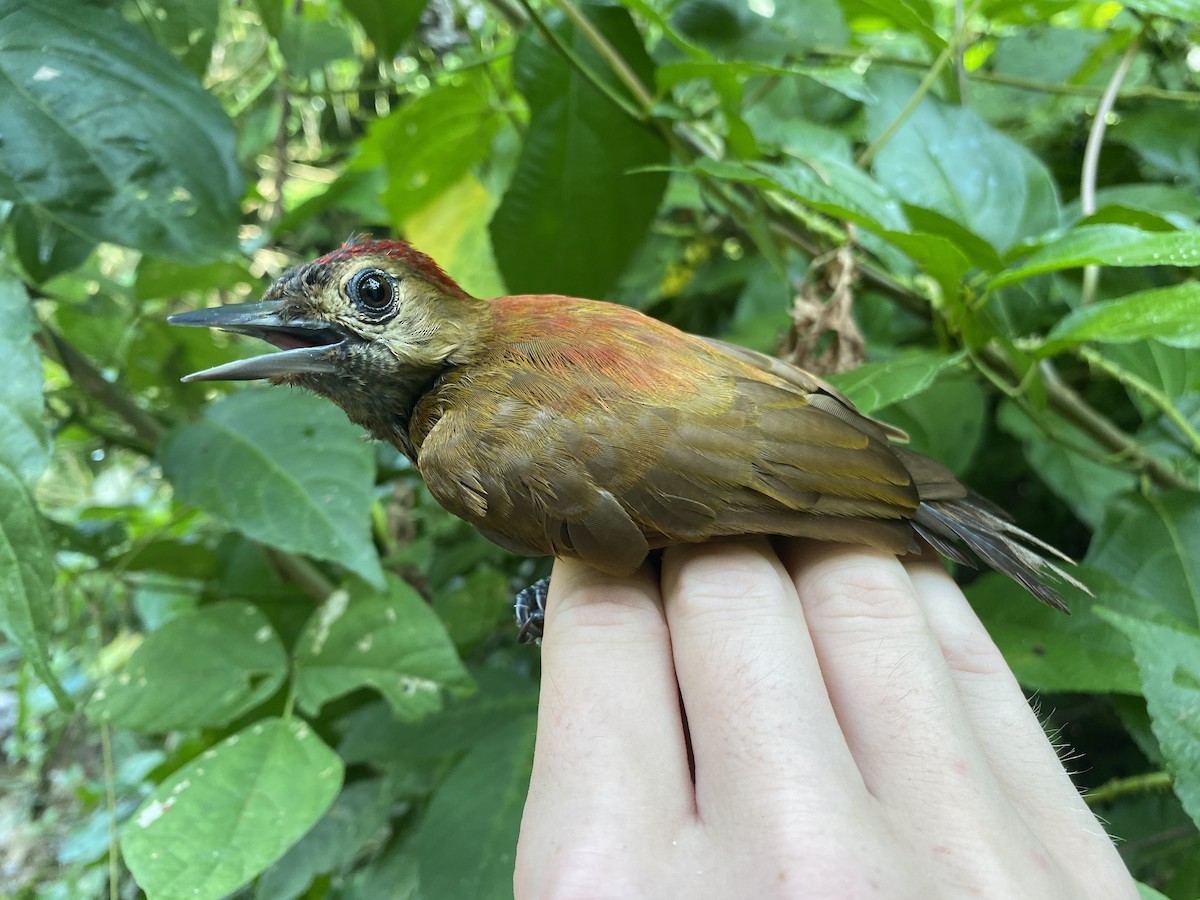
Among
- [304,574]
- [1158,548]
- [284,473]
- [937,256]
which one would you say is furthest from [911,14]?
[304,574]

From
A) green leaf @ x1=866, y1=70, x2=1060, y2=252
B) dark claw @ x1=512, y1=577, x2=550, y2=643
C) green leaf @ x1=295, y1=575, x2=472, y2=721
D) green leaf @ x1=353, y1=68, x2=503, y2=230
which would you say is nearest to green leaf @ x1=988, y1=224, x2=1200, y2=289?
green leaf @ x1=866, y1=70, x2=1060, y2=252

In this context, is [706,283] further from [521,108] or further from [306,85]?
[306,85]

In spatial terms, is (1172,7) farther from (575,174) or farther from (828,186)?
Result: (575,174)

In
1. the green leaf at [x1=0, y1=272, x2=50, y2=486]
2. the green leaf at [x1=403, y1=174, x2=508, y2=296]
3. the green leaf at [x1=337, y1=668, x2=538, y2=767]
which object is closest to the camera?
the green leaf at [x1=0, y1=272, x2=50, y2=486]

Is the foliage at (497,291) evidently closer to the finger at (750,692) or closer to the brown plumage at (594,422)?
the brown plumage at (594,422)

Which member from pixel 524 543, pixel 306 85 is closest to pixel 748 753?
pixel 524 543

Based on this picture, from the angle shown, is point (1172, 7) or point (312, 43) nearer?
point (1172, 7)

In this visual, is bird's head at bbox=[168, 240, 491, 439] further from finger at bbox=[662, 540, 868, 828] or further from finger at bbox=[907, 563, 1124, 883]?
finger at bbox=[907, 563, 1124, 883]
